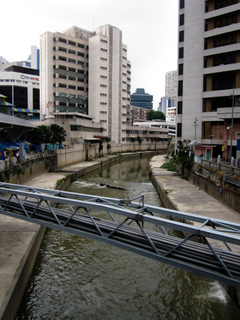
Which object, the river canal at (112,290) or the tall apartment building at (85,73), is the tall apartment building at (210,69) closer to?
the river canal at (112,290)

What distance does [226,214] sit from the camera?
1752cm

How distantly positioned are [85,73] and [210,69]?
42.9m

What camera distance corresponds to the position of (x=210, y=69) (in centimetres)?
3766

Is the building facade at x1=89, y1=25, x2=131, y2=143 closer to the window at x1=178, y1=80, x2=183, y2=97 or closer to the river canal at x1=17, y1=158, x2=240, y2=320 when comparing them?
the window at x1=178, y1=80, x2=183, y2=97

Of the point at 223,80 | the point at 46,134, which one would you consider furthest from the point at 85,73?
the point at 223,80

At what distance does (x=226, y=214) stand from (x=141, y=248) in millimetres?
11170

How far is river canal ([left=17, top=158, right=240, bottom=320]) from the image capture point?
9.98 meters

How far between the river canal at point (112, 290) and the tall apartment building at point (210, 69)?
23620 millimetres

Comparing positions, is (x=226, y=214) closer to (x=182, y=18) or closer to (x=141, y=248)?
(x=141, y=248)

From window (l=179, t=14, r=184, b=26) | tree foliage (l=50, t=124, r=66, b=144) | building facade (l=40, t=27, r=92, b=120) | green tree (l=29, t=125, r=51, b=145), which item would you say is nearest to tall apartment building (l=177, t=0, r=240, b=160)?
window (l=179, t=14, r=184, b=26)

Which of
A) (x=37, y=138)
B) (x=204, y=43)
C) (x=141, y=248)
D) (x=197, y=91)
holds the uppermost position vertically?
(x=204, y=43)

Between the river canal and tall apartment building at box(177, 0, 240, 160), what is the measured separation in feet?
77.5

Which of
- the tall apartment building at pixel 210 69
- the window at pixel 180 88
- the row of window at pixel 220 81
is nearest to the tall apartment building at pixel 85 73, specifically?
the window at pixel 180 88

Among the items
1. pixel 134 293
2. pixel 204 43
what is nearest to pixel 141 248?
pixel 134 293
